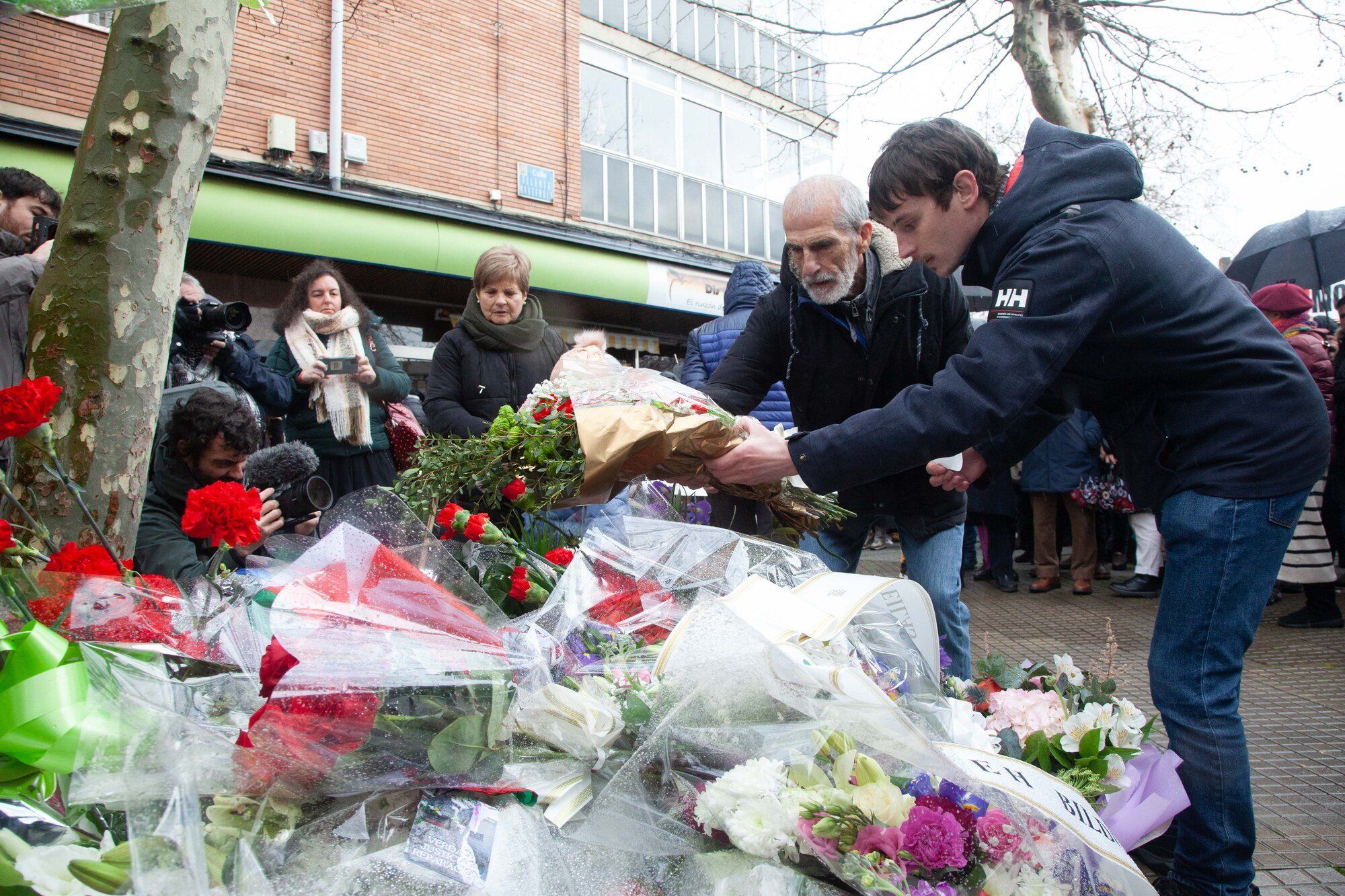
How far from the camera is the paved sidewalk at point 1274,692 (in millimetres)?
2580

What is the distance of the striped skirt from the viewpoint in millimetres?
5039

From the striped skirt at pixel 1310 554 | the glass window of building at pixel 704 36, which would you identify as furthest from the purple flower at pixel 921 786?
the glass window of building at pixel 704 36

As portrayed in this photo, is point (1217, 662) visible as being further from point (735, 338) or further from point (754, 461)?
point (735, 338)

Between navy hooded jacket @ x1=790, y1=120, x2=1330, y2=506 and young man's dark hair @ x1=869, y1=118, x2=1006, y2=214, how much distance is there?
0.13 m

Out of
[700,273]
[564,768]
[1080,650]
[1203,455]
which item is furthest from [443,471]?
[700,273]

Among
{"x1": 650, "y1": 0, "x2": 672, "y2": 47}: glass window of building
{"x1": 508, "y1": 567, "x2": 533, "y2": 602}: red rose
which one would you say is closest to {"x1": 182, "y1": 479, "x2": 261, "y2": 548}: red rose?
{"x1": 508, "y1": 567, "x2": 533, "y2": 602}: red rose

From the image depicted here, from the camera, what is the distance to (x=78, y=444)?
77.8 inches

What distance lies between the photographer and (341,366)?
4.03m

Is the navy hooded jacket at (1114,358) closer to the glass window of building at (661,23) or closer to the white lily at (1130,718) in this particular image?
the white lily at (1130,718)

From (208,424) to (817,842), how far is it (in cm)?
228

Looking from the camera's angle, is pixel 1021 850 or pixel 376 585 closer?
pixel 1021 850

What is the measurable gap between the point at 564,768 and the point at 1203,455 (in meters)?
1.46

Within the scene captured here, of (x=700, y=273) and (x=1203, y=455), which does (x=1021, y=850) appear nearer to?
(x=1203, y=455)

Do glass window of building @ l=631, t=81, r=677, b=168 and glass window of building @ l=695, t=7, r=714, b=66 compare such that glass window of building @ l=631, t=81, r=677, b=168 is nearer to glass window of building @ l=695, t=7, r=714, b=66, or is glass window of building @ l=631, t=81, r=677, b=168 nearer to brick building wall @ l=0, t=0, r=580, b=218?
glass window of building @ l=695, t=7, r=714, b=66
